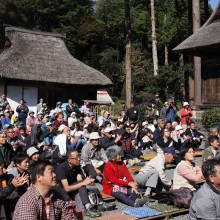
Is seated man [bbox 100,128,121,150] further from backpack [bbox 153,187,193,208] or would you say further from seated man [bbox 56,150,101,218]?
seated man [bbox 56,150,101,218]

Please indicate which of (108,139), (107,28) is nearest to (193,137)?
(108,139)

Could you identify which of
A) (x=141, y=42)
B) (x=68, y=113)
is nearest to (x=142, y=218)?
(x=68, y=113)

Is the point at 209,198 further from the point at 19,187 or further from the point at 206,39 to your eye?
the point at 206,39

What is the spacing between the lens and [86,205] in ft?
23.2

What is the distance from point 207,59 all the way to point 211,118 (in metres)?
3.38

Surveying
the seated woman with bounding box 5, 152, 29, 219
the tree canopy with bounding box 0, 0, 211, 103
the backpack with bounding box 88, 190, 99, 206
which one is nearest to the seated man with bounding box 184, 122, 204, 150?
the backpack with bounding box 88, 190, 99, 206

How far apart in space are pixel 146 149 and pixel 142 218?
7411 millimetres

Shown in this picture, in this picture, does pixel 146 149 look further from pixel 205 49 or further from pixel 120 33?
pixel 120 33

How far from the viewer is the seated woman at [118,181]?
7570 millimetres

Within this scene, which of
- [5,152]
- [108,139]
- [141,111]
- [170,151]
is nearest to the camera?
[5,152]

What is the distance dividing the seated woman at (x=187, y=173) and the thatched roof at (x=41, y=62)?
15.4 metres

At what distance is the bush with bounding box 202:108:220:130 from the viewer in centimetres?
1533

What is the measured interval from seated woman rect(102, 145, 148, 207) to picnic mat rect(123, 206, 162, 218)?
357 millimetres

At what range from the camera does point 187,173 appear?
7.38 metres
